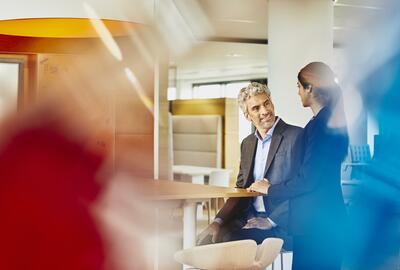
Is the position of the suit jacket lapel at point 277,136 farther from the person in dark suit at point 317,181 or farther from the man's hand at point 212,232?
the man's hand at point 212,232

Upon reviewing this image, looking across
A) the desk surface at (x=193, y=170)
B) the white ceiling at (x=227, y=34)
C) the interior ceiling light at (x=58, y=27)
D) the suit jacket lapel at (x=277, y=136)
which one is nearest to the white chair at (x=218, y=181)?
the desk surface at (x=193, y=170)

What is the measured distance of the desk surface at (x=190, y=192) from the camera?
1.11 metres

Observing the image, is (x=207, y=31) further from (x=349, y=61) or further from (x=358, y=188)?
(x=358, y=188)

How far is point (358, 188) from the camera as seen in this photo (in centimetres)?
116

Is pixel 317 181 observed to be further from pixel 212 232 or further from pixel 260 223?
pixel 212 232

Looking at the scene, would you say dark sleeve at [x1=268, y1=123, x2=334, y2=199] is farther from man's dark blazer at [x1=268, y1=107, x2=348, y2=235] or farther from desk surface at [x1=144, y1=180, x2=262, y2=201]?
desk surface at [x1=144, y1=180, x2=262, y2=201]

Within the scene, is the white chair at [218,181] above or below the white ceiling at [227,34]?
below

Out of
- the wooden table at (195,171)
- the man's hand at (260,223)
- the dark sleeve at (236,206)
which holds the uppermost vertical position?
the wooden table at (195,171)

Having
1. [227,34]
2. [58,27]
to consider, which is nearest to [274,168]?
[227,34]

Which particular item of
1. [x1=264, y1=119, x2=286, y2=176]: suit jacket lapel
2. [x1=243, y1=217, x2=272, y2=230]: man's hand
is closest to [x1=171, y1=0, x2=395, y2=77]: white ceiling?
[x1=264, y1=119, x2=286, y2=176]: suit jacket lapel

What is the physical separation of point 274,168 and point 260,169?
3cm

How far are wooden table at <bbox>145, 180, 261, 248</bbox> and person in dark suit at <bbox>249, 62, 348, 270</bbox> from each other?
59 mm

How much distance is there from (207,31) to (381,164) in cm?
51

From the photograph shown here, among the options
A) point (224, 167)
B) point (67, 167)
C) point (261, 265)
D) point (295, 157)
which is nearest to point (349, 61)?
point (295, 157)
